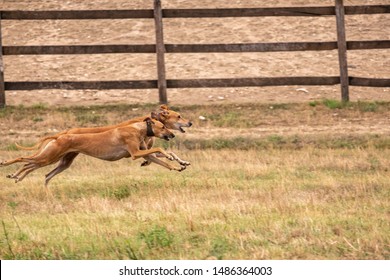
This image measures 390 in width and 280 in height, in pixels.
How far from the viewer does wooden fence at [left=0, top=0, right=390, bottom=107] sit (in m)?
16.8

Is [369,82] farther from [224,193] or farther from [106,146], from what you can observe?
[224,193]

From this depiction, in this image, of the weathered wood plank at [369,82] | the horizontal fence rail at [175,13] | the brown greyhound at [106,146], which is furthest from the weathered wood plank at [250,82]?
the brown greyhound at [106,146]

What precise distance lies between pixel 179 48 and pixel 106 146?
5590 mm

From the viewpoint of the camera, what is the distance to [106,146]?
1159 centimetres

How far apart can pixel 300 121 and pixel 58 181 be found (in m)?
5.69

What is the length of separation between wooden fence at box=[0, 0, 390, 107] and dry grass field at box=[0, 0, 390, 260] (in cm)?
44

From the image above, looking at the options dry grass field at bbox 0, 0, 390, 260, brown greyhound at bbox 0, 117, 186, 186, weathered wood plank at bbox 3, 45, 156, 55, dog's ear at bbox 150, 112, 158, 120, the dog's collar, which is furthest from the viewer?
weathered wood plank at bbox 3, 45, 156, 55

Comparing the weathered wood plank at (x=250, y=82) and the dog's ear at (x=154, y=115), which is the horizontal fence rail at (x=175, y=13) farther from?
the dog's ear at (x=154, y=115)

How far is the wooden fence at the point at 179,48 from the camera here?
16.8 meters

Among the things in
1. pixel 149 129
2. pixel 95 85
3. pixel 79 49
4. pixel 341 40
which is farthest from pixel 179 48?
pixel 149 129

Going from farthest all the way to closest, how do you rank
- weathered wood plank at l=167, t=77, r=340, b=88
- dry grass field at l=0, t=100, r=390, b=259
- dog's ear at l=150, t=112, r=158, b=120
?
weathered wood plank at l=167, t=77, r=340, b=88
dog's ear at l=150, t=112, r=158, b=120
dry grass field at l=0, t=100, r=390, b=259

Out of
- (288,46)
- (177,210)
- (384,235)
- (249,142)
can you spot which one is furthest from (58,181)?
(288,46)

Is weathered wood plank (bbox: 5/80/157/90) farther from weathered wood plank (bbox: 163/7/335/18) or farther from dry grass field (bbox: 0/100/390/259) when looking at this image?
weathered wood plank (bbox: 163/7/335/18)

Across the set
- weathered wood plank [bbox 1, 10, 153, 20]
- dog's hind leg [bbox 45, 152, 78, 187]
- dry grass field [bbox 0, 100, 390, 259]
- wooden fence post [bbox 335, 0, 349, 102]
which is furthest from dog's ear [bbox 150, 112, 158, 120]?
wooden fence post [bbox 335, 0, 349, 102]
